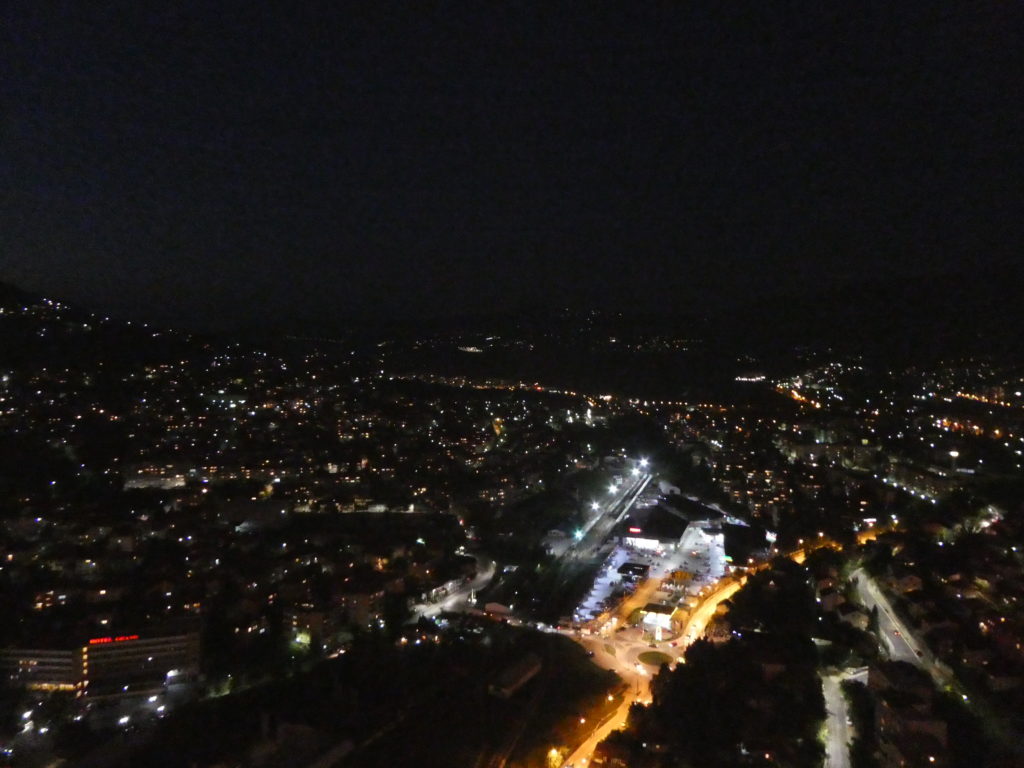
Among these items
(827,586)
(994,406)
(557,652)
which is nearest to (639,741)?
(557,652)

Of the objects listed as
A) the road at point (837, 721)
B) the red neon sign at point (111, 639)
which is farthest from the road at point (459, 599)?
the road at point (837, 721)

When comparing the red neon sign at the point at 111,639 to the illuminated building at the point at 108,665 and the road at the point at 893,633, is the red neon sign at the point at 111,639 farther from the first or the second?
the road at the point at 893,633

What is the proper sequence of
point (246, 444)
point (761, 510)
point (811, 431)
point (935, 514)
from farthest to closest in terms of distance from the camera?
point (811, 431)
point (246, 444)
point (761, 510)
point (935, 514)

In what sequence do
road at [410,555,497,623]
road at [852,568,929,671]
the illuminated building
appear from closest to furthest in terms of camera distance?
the illuminated building → road at [852,568,929,671] → road at [410,555,497,623]

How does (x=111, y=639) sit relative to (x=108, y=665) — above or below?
above

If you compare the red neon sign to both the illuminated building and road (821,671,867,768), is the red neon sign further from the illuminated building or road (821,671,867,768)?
road (821,671,867,768)

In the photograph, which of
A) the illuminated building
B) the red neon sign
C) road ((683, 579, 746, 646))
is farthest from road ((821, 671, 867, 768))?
the red neon sign

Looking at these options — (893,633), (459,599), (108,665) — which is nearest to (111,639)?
(108,665)

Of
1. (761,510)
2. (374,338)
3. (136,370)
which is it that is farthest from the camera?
(374,338)

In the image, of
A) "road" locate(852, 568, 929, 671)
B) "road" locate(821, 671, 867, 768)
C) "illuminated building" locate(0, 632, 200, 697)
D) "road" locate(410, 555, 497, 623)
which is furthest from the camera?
"road" locate(410, 555, 497, 623)

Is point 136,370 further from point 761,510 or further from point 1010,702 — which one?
point 1010,702

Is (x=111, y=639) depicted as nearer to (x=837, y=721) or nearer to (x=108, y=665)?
(x=108, y=665)
